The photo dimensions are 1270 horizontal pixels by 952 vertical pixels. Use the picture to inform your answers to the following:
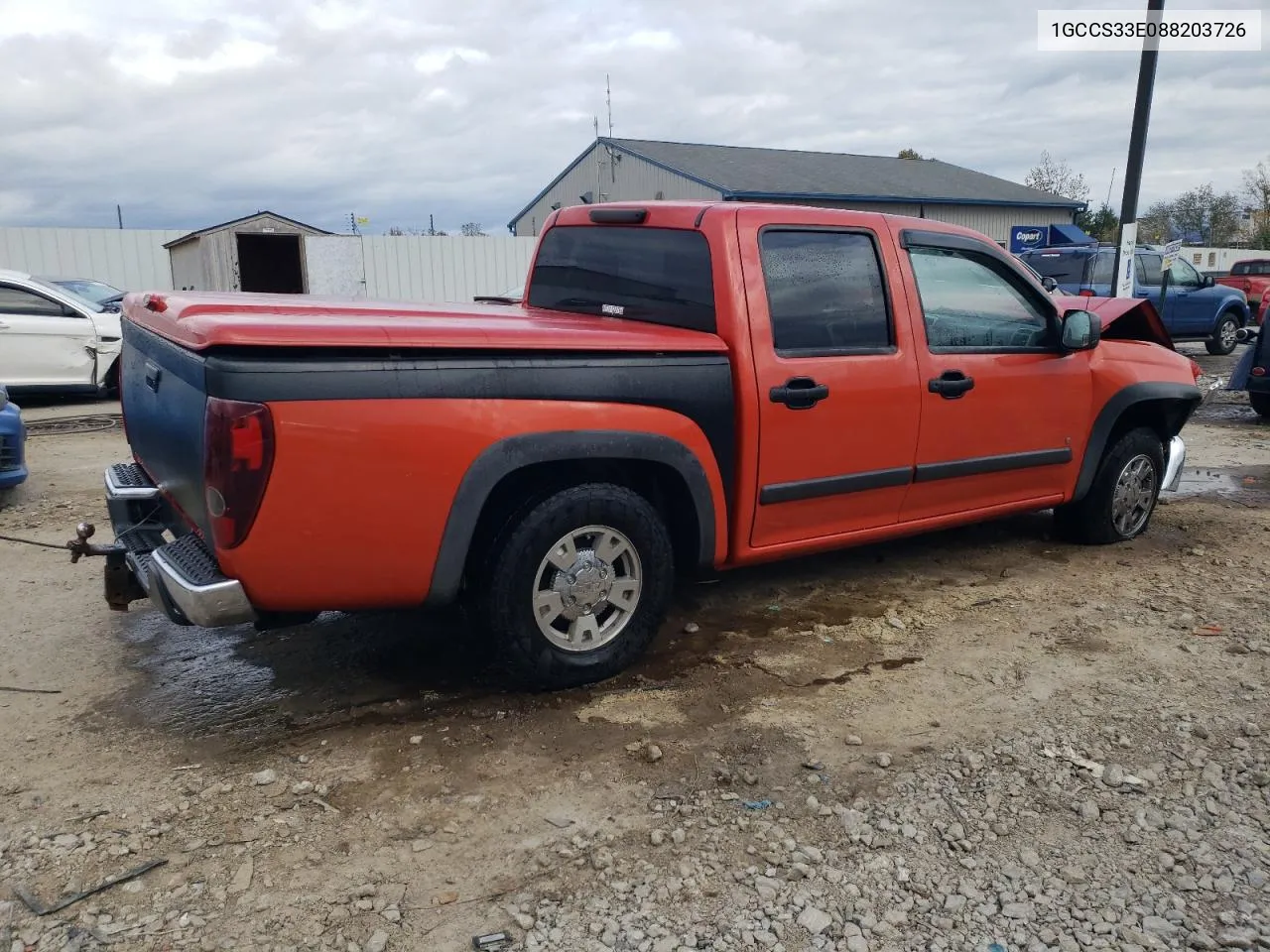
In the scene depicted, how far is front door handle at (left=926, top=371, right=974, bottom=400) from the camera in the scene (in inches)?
173

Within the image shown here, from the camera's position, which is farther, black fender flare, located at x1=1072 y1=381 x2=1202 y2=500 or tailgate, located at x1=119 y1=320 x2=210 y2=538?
black fender flare, located at x1=1072 y1=381 x2=1202 y2=500

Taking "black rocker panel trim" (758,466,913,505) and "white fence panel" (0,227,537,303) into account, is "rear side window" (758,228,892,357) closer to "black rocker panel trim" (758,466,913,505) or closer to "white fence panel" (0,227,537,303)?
"black rocker panel trim" (758,466,913,505)

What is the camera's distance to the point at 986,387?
4.60 metres

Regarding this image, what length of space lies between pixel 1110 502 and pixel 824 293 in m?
2.46

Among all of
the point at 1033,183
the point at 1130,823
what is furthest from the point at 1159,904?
the point at 1033,183

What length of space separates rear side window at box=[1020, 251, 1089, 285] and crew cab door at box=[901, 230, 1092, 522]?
41.0 ft

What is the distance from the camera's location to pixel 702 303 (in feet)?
12.8

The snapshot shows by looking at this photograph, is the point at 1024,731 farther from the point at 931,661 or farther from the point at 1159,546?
the point at 1159,546

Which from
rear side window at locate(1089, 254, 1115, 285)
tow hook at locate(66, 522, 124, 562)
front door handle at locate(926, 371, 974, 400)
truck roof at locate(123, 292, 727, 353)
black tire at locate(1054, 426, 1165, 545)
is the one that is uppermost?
rear side window at locate(1089, 254, 1115, 285)

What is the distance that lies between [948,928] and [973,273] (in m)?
3.17

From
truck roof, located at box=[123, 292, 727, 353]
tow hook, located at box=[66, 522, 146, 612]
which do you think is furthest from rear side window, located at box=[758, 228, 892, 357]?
tow hook, located at box=[66, 522, 146, 612]

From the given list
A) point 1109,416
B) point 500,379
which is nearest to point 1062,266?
point 1109,416

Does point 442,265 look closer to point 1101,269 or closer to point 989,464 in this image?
point 1101,269

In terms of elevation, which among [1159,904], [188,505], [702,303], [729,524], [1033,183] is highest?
[1033,183]
